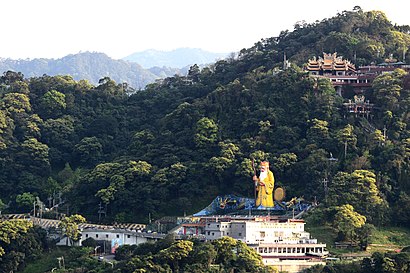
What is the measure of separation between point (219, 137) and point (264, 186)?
6.61m

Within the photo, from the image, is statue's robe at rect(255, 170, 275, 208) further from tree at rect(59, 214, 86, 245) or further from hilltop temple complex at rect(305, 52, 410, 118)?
tree at rect(59, 214, 86, 245)

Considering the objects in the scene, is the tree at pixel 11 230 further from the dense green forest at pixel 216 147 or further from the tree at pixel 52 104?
the tree at pixel 52 104

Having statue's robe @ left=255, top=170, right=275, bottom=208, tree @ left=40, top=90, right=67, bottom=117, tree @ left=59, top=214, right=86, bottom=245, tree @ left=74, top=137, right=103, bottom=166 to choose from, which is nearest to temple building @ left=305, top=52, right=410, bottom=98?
statue's robe @ left=255, top=170, right=275, bottom=208

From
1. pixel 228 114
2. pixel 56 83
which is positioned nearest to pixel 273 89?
pixel 228 114

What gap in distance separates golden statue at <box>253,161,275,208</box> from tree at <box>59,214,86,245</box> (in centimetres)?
1010

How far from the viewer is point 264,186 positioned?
49.4m

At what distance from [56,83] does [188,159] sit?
18.7 m

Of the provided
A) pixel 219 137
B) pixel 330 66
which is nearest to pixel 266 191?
pixel 219 137

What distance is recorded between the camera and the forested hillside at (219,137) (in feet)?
163

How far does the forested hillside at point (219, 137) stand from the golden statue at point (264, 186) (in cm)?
107

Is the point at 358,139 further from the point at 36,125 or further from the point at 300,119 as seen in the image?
the point at 36,125

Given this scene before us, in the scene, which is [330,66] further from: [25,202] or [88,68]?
[88,68]

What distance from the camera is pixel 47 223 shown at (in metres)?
49.6

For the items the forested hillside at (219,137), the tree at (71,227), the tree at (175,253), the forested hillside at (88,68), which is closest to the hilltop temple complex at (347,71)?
the forested hillside at (219,137)
